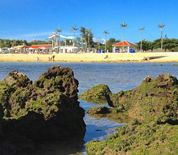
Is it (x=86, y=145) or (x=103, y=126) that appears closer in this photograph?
(x=86, y=145)

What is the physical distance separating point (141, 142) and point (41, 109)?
3013 mm

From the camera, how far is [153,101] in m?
9.95

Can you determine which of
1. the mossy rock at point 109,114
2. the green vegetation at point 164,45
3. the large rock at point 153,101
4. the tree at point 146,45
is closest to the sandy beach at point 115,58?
the green vegetation at point 164,45

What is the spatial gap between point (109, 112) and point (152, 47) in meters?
105

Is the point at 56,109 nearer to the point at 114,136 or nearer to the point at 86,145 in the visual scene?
the point at 86,145

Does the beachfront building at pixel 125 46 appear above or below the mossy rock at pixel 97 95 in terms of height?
above

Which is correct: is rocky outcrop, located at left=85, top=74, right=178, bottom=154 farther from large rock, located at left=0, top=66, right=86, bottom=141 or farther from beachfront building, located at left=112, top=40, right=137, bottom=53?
beachfront building, located at left=112, top=40, right=137, bottom=53

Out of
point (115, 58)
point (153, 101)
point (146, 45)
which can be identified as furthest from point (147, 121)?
point (146, 45)

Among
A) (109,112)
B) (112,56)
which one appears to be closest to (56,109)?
(109,112)

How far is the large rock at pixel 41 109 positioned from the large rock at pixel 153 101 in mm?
2173

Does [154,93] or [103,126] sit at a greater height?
[154,93]

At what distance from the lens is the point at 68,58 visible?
290ft

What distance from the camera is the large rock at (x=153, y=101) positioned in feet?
31.1

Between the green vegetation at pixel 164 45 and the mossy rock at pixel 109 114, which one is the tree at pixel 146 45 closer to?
the green vegetation at pixel 164 45
